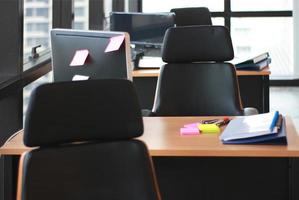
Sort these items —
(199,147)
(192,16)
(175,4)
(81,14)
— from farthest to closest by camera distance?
(175,4) < (192,16) < (81,14) < (199,147)

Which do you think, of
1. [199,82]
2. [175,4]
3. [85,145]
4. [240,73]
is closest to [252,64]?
[240,73]

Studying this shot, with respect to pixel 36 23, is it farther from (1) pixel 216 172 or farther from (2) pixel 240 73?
(1) pixel 216 172

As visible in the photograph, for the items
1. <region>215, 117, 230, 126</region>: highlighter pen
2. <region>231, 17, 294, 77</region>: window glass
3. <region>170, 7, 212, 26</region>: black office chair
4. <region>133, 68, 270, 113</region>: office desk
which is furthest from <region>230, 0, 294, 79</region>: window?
<region>215, 117, 230, 126</region>: highlighter pen

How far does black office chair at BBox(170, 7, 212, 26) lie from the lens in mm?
5457

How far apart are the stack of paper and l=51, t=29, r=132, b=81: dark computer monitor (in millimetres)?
574

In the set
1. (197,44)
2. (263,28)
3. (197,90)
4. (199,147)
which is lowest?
(199,147)

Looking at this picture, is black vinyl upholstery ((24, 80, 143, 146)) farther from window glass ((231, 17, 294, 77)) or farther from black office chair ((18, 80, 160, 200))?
window glass ((231, 17, 294, 77))

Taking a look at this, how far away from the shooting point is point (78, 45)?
8.24 ft

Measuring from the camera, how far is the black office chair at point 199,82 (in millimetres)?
3049

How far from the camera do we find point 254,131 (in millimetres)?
2029

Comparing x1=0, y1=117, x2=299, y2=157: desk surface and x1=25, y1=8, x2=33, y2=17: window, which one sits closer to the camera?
x1=0, y1=117, x2=299, y2=157: desk surface

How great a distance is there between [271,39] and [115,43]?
6.01 meters

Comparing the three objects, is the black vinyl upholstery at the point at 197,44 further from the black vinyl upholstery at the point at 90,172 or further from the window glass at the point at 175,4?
the window glass at the point at 175,4

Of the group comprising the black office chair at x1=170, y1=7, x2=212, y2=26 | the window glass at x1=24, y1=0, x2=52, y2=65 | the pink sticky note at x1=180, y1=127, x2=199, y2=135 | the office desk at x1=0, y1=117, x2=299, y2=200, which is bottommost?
the office desk at x1=0, y1=117, x2=299, y2=200
